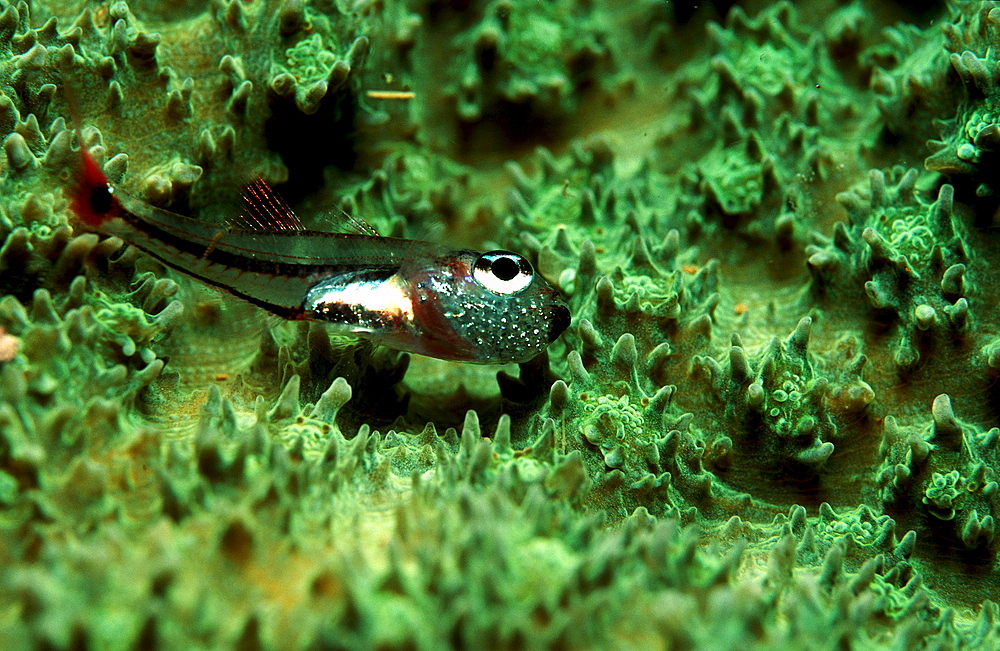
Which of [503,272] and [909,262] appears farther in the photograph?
[909,262]

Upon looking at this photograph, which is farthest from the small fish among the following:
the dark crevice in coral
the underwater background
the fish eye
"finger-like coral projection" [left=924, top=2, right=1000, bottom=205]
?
"finger-like coral projection" [left=924, top=2, right=1000, bottom=205]

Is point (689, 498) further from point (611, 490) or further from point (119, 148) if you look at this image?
point (119, 148)

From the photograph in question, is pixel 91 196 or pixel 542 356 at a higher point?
pixel 91 196

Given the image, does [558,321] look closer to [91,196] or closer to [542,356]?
[542,356]

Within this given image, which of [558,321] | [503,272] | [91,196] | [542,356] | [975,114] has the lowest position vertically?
[542,356]

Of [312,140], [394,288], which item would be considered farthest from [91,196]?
[312,140]

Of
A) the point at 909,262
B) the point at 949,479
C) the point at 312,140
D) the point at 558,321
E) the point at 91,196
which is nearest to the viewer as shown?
the point at 91,196
